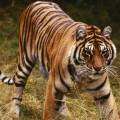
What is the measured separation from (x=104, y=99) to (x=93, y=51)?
21.4 inches

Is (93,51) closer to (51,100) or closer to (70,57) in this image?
(70,57)

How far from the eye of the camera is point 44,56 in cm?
553

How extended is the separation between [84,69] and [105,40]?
0.31 metres

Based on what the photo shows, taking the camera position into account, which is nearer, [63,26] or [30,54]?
[63,26]

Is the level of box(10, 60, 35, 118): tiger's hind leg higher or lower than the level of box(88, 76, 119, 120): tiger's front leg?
lower

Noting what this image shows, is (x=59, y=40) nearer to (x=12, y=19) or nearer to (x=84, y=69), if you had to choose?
(x=84, y=69)

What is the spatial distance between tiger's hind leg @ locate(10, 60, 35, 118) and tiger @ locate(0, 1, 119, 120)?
5.1 inches

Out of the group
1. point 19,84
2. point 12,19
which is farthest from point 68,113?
point 12,19

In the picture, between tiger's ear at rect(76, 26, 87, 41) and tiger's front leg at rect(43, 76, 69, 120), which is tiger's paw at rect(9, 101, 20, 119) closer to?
tiger's front leg at rect(43, 76, 69, 120)

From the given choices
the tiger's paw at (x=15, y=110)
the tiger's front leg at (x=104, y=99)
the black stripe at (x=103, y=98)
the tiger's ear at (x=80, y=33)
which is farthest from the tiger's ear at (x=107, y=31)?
the tiger's paw at (x=15, y=110)

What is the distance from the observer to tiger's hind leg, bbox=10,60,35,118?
6.05 meters

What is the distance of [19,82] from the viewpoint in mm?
6152

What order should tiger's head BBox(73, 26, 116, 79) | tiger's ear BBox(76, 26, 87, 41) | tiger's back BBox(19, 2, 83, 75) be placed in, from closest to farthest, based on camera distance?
tiger's head BBox(73, 26, 116, 79) < tiger's ear BBox(76, 26, 87, 41) < tiger's back BBox(19, 2, 83, 75)

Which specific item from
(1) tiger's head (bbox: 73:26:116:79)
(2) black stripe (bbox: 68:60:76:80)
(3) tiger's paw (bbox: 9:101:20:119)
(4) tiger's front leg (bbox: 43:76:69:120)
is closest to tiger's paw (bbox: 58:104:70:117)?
(3) tiger's paw (bbox: 9:101:20:119)
